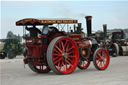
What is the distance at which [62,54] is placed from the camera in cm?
733

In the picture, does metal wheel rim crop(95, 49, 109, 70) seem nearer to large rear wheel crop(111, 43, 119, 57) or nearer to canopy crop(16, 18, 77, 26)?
canopy crop(16, 18, 77, 26)

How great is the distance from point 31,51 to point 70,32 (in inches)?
66.6

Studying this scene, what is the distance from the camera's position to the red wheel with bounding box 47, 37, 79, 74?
699 centimetres

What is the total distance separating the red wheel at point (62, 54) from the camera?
699cm

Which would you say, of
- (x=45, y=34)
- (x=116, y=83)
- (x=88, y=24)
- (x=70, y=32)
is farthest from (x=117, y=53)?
(x=116, y=83)

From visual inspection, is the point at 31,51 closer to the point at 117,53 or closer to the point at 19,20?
the point at 19,20

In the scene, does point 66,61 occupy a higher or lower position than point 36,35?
lower

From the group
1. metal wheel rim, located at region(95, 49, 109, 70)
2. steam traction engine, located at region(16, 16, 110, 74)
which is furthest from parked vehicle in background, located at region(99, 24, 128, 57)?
steam traction engine, located at region(16, 16, 110, 74)

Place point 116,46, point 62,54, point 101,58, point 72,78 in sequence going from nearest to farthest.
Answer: point 72,78
point 62,54
point 101,58
point 116,46

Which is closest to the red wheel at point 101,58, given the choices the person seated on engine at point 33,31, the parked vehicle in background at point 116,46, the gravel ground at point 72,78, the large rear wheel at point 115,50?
the gravel ground at point 72,78

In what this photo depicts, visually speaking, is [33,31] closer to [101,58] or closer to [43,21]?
[43,21]

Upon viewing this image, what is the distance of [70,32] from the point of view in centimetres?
847

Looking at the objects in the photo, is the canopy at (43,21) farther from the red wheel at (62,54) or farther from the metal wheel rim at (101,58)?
the metal wheel rim at (101,58)

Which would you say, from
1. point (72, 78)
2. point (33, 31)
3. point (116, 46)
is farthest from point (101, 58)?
point (116, 46)
